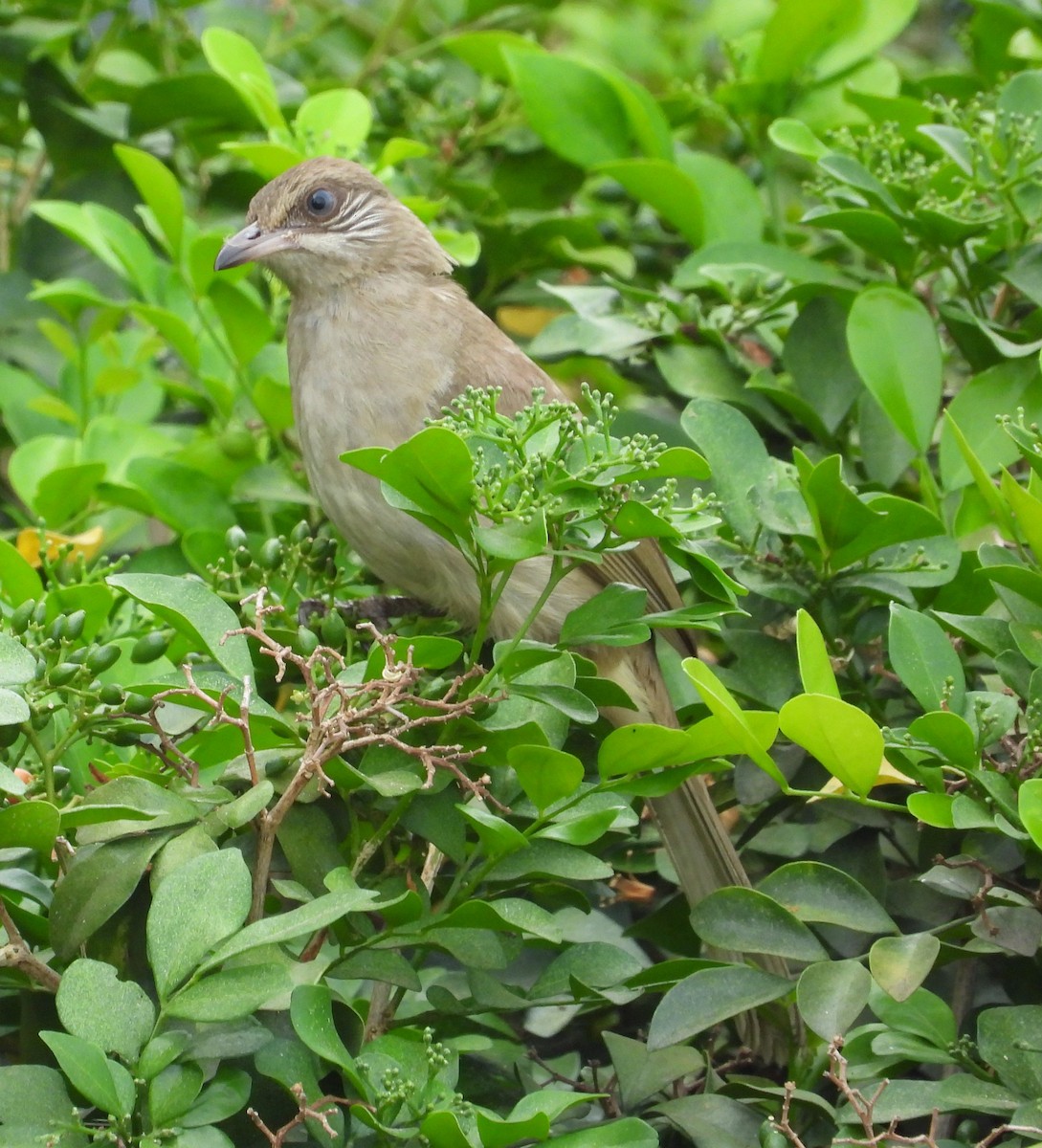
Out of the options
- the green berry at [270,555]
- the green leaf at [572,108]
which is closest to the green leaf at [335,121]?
the green leaf at [572,108]

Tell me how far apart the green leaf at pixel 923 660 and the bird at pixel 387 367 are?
88 cm

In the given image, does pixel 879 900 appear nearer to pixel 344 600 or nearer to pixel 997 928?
pixel 997 928

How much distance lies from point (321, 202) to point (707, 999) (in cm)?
202

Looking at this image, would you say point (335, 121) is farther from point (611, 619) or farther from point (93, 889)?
point (93, 889)

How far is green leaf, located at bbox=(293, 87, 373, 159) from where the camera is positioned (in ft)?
10.6

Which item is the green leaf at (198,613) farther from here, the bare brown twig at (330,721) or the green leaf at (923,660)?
the green leaf at (923,660)

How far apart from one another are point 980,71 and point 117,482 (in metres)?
2.16

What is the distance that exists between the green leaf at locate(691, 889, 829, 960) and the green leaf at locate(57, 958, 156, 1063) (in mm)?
755

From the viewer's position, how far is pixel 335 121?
3254mm

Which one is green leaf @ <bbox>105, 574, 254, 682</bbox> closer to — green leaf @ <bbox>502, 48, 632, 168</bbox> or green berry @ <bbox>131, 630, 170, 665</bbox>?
green berry @ <bbox>131, 630, 170, 665</bbox>

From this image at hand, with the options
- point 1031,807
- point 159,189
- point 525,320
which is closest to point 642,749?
point 1031,807

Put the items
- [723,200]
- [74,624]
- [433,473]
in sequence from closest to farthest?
[433,473]
[74,624]
[723,200]

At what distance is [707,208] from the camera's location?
3.16m

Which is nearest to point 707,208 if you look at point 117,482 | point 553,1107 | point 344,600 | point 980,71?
point 980,71
